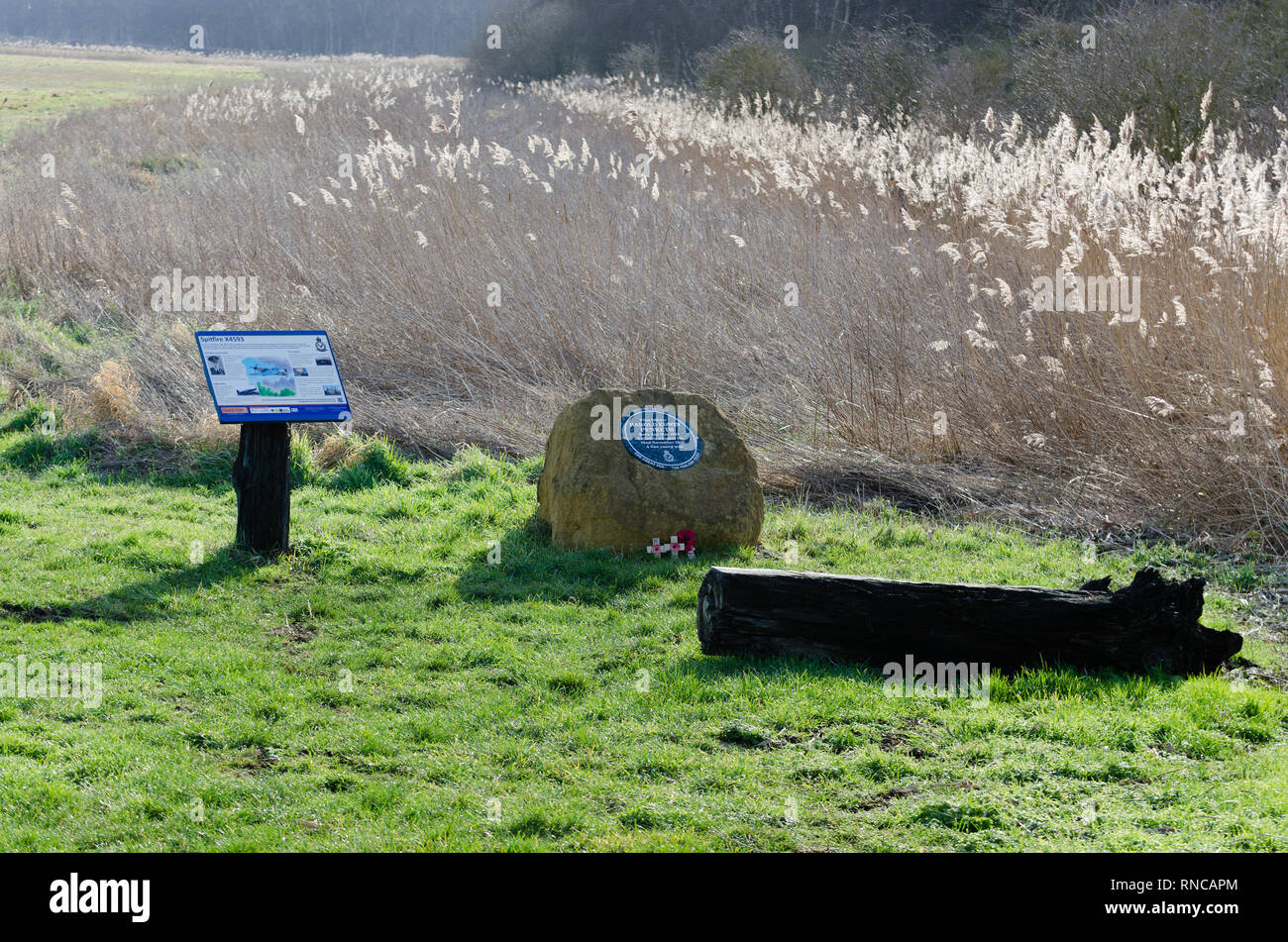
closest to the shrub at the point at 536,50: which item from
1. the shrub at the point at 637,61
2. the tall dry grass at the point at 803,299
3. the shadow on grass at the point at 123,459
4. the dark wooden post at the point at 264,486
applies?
the shrub at the point at 637,61

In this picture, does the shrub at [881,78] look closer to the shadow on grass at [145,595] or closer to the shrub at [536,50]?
the shadow on grass at [145,595]

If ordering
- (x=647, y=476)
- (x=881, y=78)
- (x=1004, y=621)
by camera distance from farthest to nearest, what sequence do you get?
(x=881, y=78) < (x=647, y=476) < (x=1004, y=621)

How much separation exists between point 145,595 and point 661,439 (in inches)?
116

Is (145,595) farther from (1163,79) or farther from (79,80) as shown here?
(79,80)

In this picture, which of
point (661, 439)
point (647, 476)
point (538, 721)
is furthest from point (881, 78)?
point (538, 721)

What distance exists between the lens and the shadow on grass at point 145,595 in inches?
242

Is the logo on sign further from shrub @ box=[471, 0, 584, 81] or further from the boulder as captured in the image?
shrub @ box=[471, 0, 584, 81]

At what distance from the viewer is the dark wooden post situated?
23.1 ft

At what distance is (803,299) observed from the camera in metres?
10.6

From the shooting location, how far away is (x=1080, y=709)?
16.1 feet

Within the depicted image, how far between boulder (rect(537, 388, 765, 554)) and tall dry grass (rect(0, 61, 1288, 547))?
1589mm

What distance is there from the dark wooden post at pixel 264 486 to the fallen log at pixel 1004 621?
2981mm

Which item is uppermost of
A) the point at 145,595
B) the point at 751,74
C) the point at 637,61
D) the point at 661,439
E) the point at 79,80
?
the point at 637,61

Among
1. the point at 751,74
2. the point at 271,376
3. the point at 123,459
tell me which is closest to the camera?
the point at 271,376
